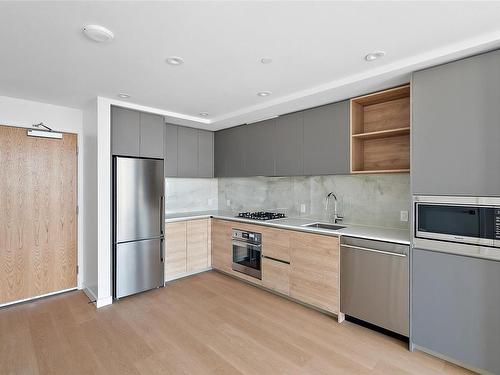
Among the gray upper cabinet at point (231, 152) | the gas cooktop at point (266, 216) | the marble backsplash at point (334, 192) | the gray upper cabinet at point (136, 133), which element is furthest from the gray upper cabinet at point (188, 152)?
the gas cooktop at point (266, 216)

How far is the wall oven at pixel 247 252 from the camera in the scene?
356 cm

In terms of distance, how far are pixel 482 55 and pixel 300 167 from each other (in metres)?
1.93

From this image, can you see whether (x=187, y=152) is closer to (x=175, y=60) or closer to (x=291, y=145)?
(x=291, y=145)

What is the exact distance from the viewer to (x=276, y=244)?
333 centimetres

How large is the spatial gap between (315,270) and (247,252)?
109 centimetres

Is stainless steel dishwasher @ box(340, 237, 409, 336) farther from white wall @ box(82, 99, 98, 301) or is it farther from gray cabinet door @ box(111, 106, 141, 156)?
white wall @ box(82, 99, 98, 301)

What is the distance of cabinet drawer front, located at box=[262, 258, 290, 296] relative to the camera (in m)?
3.21

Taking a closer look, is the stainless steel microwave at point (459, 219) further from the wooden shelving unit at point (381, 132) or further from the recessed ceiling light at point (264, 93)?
the recessed ceiling light at point (264, 93)

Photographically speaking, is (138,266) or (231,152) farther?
(231,152)

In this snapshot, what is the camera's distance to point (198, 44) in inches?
76.4

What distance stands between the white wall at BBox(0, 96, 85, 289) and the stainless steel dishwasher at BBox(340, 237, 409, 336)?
3385mm

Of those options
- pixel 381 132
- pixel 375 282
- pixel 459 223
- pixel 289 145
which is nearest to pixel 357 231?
pixel 375 282

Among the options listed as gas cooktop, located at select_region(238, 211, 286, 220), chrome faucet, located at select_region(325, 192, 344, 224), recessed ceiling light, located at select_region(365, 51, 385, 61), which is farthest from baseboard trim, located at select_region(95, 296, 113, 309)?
recessed ceiling light, located at select_region(365, 51, 385, 61)

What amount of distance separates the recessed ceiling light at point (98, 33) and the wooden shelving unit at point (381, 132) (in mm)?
2356
